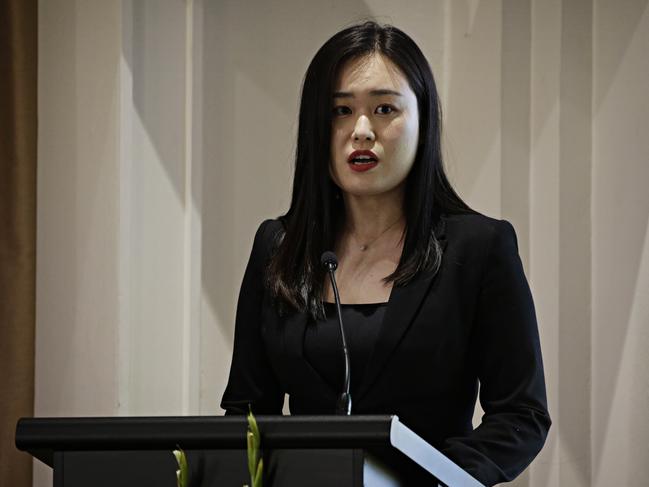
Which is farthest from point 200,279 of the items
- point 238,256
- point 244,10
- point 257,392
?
point 257,392

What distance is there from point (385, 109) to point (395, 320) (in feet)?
1.60

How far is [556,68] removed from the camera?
363cm

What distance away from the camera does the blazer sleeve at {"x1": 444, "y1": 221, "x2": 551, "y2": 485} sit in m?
2.27

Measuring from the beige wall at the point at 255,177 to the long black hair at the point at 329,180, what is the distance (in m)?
1.03

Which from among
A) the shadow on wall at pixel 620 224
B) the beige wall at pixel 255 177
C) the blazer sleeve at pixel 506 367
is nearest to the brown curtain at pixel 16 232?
the beige wall at pixel 255 177

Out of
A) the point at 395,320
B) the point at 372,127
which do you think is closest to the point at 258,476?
the point at 395,320

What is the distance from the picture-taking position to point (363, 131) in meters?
2.49

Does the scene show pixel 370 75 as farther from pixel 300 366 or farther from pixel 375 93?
pixel 300 366

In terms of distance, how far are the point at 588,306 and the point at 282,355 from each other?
4.78 ft

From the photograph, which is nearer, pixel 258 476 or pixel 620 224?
pixel 258 476

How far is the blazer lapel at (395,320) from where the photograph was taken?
2381mm

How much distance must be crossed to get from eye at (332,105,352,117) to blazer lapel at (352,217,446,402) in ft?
1.36

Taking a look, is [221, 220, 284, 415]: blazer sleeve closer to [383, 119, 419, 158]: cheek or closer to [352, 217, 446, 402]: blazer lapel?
[352, 217, 446, 402]: blazer lapel

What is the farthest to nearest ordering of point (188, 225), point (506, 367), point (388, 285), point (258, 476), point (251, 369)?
1. point (188, 225)
2. point (251, 369)
3. point (388, 285)
4. point (506, 367)
5. point (258, 476)
